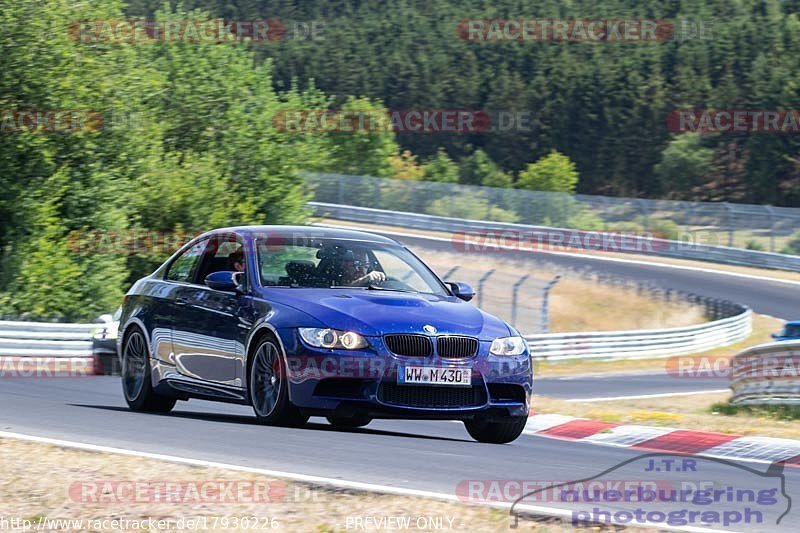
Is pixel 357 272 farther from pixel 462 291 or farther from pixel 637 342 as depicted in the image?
pixel 637 342

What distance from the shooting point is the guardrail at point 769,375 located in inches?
608

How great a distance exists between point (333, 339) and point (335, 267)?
119 centimetres

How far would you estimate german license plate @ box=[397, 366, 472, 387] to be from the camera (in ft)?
28.2

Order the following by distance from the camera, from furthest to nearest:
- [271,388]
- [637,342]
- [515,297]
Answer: [515,297] < [637,342] < [271,388]

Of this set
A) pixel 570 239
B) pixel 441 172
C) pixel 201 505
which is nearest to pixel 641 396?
pixel 201 505

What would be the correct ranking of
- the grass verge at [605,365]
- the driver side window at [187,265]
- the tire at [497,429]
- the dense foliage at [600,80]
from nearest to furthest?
1. the tire at [497,429]
2. the driver side window at [187,265]
3. the grass verge at [605,365]
4. the dense foliage at [600,80]

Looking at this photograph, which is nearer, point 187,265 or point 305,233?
point 305,233

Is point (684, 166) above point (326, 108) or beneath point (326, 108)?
beneath

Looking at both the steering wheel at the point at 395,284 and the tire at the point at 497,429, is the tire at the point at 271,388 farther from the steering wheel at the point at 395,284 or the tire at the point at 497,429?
the tire at the point at 497,429

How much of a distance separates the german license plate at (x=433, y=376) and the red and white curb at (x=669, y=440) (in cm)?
201

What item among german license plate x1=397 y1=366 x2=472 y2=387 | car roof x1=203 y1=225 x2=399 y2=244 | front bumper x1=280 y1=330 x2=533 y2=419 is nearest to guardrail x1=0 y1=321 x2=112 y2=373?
car roof x1=203 y1=225 x2=399 y2=244

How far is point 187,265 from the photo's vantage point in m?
10.6

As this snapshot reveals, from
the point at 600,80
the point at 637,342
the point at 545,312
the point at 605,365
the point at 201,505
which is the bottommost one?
the point at 605,365

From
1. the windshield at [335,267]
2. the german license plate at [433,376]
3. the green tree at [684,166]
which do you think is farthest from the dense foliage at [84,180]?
the green tree at [684,166]
